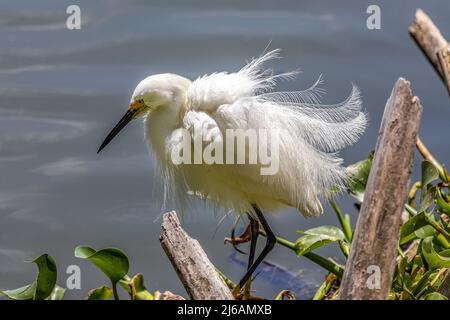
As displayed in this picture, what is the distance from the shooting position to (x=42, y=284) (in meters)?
2.76

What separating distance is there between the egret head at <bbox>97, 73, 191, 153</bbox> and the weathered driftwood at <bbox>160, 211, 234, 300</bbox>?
0.67m

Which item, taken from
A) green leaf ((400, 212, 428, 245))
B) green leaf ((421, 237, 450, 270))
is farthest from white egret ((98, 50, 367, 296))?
green leaf ((421, 237, 450, 270))

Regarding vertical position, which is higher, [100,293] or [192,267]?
[192,267]

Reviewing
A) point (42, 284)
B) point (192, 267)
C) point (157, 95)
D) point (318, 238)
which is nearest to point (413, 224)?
point (318, 238)

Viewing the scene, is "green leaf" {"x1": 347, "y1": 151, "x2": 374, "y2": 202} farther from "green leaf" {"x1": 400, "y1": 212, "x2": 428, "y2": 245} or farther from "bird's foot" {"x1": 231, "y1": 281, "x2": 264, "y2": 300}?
"bird's foot" {"x1": 231, "y1": 281, "x2": 264, "y2": 300}

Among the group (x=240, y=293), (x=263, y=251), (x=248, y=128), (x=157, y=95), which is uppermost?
(x=157, y=95)

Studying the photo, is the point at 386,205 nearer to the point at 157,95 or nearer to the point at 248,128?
the point at 248,128

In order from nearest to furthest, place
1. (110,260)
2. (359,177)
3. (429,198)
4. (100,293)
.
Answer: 1. (110,260)
2. (100,293)
3. (429,198)
4. (359,177)

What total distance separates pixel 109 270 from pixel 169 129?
62 cm

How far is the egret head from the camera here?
3.08 metres

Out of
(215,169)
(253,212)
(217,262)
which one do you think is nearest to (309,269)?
(217,262)

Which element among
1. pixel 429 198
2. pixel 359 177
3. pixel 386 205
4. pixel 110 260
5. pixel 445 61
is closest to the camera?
pixel 386 205

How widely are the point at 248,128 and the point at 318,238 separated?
0.45 m
